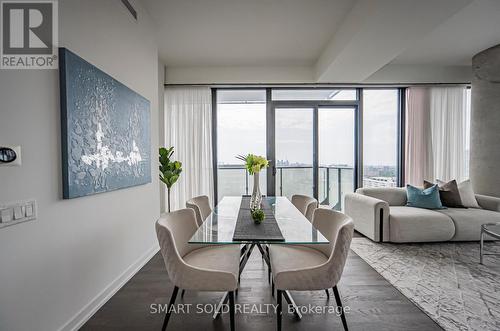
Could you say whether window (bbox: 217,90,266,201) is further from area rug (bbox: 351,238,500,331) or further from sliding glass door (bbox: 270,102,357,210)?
area rug (bbox: 351,238,500,331)

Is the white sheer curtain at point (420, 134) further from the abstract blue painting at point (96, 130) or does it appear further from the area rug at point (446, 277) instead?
the abstract blue painting at point (96, 130)

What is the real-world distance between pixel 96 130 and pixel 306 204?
86.3 inches

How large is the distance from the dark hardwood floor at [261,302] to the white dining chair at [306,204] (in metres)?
0.76

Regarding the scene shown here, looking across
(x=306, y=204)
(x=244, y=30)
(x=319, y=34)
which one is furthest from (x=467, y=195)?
(x=244, y=30)

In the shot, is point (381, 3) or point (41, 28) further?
point (381, 3)

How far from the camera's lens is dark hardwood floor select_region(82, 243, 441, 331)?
1787mm

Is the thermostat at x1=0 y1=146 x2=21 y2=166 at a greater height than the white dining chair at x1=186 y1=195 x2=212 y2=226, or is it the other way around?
the thermostat at x1=0 y1=146 x2=21 y2=166

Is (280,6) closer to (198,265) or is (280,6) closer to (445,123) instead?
(198,265)

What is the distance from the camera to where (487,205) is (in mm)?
3707

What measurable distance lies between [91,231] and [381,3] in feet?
10.8

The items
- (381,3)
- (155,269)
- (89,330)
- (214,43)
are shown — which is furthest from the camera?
(214,43)

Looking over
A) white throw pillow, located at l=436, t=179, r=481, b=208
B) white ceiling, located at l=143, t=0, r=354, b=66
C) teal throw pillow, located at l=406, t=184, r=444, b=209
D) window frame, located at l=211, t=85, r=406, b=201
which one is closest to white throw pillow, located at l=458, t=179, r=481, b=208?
white throw pillow, located at l=436, t=179, r=481, b=208

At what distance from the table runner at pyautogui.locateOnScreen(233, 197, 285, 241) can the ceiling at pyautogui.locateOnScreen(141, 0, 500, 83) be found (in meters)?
2.29

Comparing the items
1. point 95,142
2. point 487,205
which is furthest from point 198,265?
point 487,205
